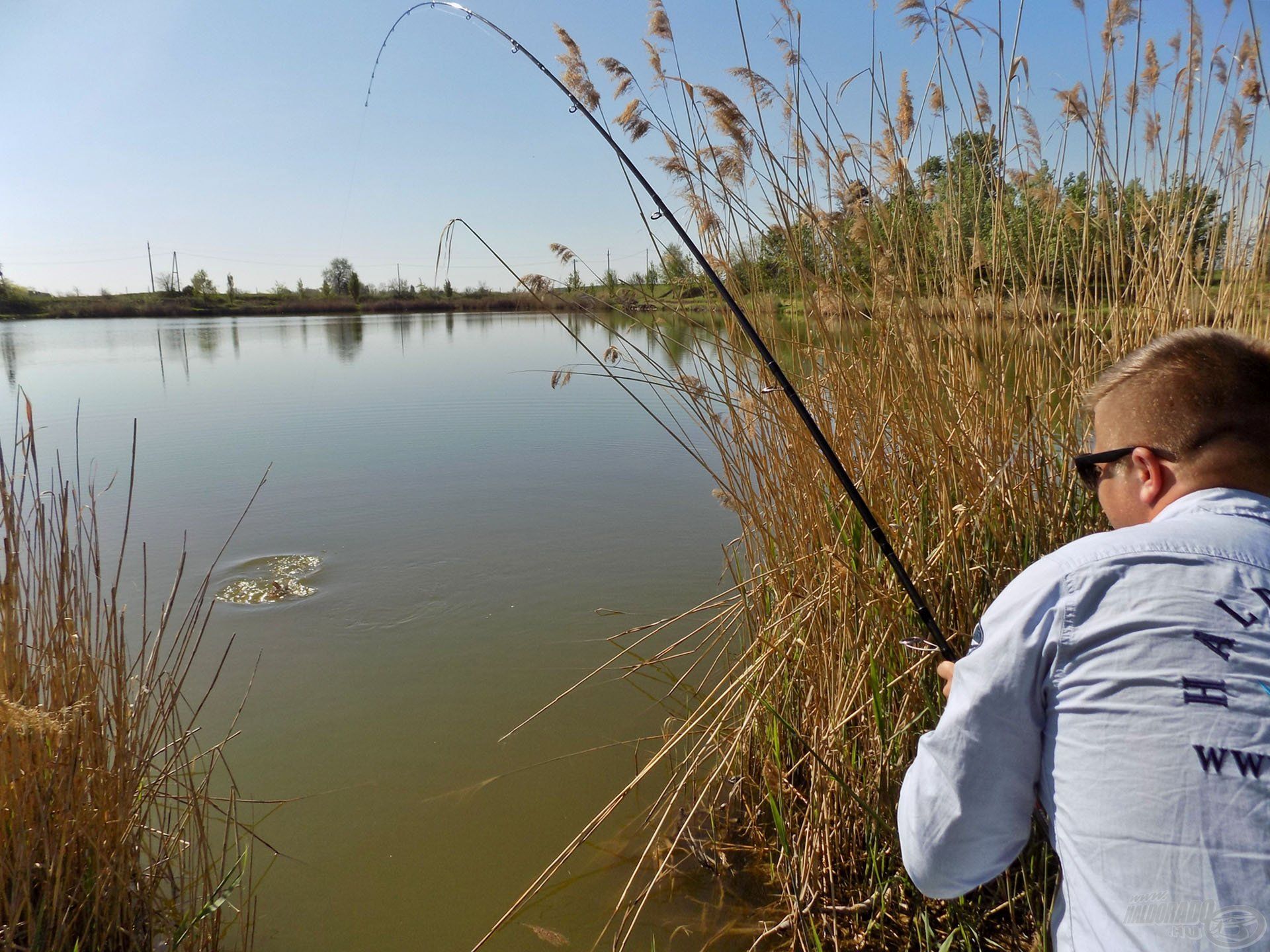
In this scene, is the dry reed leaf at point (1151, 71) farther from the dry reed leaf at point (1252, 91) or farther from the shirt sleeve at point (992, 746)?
the shirt sleeve at point (992, 746)

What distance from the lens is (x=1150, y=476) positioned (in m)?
1.01

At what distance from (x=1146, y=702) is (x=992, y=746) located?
0.18 m

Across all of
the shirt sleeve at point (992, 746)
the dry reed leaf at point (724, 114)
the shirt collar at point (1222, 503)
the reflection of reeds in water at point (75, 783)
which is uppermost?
the dry reed leaf at point (724, 114)

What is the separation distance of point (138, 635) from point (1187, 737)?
4164mm

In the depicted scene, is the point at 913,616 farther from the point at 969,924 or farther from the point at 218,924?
the point at 218,924

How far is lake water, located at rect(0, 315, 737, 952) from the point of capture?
7.87 feet

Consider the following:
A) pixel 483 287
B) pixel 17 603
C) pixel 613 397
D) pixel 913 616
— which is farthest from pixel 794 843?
pixel 483 287

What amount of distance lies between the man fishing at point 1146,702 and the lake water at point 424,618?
1471mm

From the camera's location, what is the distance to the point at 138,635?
147 inches

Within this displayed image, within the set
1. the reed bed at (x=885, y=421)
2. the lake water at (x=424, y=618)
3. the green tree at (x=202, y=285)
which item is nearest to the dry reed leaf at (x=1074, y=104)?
the reed bed at (x=885, y=421)

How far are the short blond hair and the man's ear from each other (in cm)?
2

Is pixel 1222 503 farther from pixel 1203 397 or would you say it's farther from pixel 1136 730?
pixel 1136 730

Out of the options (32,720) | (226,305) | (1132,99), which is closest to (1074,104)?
(1132,99)

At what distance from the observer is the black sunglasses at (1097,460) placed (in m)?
1.01
